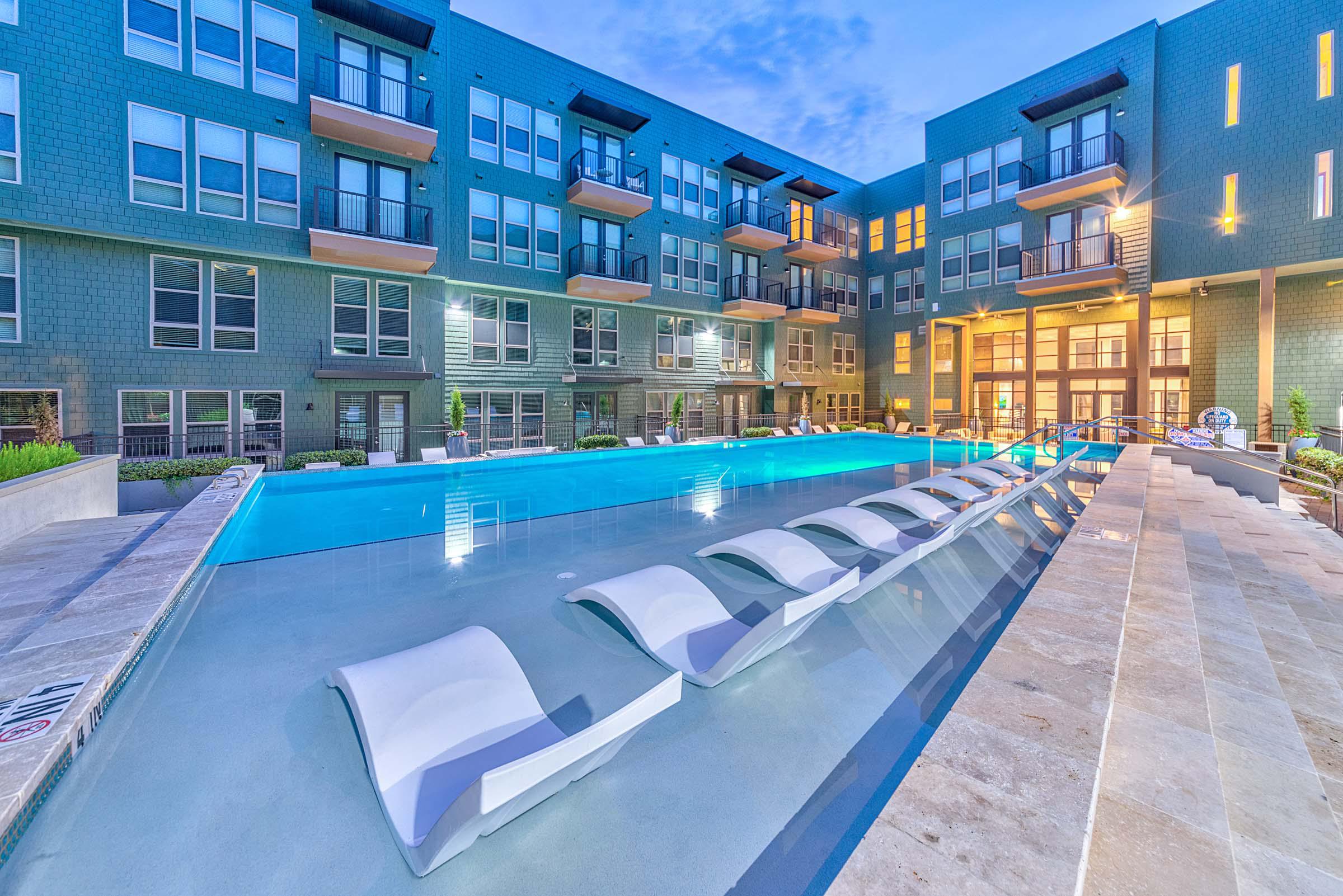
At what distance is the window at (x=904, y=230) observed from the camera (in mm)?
23828

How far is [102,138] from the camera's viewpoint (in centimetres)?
1091

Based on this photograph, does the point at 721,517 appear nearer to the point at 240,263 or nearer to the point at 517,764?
the point at 517,764

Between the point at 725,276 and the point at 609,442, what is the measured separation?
29.0ft

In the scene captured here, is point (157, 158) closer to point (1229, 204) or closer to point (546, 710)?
point (546, 710)

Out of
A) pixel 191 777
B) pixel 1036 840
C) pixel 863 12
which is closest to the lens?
pixel 1036 840

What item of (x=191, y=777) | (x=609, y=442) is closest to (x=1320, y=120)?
(x=609, y=442)

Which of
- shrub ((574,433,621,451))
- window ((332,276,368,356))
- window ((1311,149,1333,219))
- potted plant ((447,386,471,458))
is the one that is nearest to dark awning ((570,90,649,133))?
window ((332,276,368,356))

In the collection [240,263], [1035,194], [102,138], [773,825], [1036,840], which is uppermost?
[1035,194]

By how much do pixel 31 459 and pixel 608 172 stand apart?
567 inches

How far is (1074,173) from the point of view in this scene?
57.1ft

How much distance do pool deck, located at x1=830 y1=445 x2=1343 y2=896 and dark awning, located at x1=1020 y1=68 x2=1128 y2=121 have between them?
57.8ft

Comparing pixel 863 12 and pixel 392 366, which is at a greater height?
pixel 863 12

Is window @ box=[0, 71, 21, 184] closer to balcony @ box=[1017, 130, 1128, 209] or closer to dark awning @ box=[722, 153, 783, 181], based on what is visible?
dark awning @ box=[722, 153, 783, 181]

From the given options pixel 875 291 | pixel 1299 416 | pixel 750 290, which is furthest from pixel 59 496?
pixel 875 291
